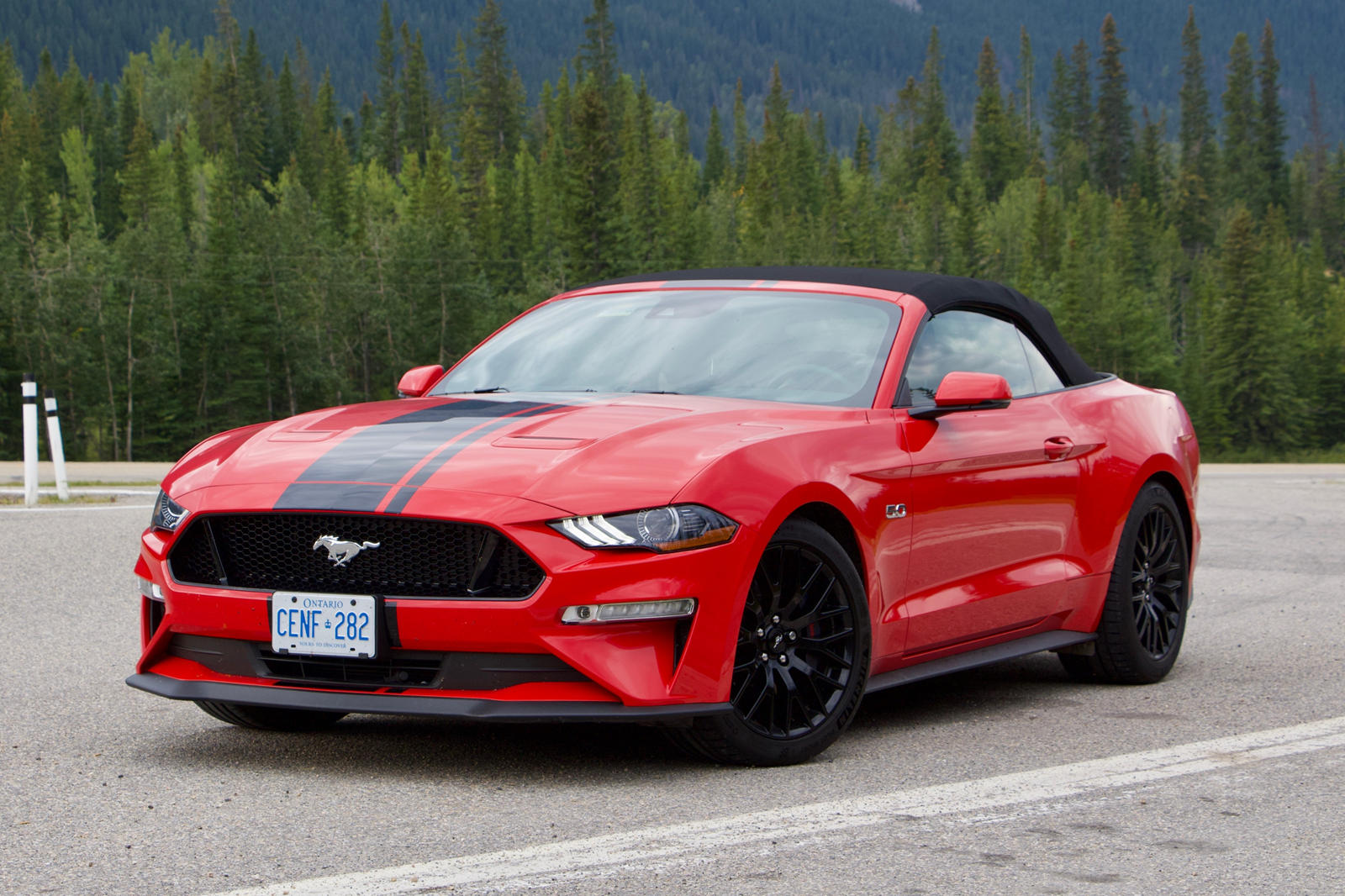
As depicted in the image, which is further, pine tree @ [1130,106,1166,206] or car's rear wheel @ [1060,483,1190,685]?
pine tree @ [1130,106,1166,206]

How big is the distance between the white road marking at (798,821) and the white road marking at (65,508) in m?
11.3

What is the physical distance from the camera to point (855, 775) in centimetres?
465

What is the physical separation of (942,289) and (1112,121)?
16213 cm

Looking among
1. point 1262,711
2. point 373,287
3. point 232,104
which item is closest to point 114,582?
point 1262,711

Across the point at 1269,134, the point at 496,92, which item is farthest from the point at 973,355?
the point at 1269,134

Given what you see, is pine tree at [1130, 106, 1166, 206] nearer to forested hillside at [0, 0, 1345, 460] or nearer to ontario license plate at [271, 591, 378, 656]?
forested hillside at [0, 0, 1345, 460]

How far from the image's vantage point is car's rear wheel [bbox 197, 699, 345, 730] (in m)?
5.21

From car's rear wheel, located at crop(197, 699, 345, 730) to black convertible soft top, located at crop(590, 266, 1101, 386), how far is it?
6.49ft

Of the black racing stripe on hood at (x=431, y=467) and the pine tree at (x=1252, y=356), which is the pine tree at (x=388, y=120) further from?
the black racing stripe on hood at (x=431, y=467)

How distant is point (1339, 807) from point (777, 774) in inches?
58.9

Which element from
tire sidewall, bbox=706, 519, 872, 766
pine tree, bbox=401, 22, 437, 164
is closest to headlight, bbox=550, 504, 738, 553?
tire sidewall, bbox=706, 519, 872, 766

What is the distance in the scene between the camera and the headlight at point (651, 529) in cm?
430

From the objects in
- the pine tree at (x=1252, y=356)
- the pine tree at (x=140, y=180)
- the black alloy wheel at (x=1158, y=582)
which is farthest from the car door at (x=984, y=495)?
the pine tree at (x=140, y=180)

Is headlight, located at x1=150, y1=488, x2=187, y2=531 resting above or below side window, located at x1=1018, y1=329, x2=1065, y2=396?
below
